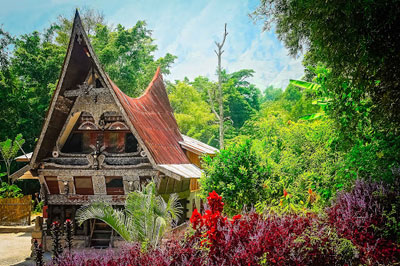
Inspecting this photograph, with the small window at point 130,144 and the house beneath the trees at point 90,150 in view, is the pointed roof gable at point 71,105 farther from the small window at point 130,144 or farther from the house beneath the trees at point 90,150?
the small window at point 130,144

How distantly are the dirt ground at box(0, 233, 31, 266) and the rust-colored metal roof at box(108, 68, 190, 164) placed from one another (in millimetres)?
5418

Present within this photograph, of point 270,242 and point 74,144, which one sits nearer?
point 270,242

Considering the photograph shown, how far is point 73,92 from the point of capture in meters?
12.9

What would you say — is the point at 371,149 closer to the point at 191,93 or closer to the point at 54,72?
the point at 54,72

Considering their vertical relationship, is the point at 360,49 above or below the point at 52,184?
above

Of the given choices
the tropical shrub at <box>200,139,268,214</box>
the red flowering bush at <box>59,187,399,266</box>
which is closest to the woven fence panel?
the tropical shrub at <box>200,139,268,214</box>

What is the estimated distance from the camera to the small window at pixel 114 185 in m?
13.1

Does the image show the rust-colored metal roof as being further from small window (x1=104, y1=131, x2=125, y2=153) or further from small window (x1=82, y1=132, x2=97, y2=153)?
small window (x1=82, y1=132, x2=97, y2=153)

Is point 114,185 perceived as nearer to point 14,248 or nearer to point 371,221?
point 14,248

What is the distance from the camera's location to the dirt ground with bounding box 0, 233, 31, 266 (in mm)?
12461

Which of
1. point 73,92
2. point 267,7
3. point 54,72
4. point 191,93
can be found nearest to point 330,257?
point 267,7

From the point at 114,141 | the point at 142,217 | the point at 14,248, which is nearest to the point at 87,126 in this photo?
the point at 114,141

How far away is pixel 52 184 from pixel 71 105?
277cm

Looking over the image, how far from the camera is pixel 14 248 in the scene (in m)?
14.4
